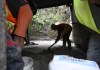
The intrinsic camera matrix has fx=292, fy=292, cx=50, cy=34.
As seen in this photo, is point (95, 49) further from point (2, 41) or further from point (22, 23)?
point (2, 41)

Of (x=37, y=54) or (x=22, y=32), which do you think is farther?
(x=37, y=54)

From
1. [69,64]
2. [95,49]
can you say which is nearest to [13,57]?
[69,64]

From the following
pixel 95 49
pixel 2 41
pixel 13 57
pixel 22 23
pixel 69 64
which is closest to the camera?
pixel 2 41

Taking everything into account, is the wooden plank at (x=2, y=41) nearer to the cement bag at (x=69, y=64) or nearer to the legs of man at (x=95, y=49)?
the cement bag at (x=69, y=64)

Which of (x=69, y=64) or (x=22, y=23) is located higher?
(x=22, y=23)

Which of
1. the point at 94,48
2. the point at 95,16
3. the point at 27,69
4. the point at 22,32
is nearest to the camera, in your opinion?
the point at 27,69

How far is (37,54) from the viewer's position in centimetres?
486

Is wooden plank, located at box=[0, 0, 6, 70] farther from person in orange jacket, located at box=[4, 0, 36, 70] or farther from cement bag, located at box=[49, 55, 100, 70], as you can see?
person in orange jacket, located at box=[4, 0, 36, 70]

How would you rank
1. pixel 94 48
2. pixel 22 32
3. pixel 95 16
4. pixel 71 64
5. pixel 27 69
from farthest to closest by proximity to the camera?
pixel 94 48 → pixel 95 16 → pixel 22 32 → pixel 27 69 → pixel 71 64

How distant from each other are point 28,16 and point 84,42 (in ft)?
10.1

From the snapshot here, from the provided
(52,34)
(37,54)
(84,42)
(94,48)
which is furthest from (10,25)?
(52,34)

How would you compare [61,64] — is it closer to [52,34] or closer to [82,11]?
[82,11]

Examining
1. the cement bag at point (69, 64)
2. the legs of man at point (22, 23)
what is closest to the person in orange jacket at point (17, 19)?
the legs of man at point (22, 23)

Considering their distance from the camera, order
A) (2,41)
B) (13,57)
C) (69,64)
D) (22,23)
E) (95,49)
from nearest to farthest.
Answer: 1. (2,41)
2. (13,57)
3. (69,64)
4. (22,23)
5. (95,49)
